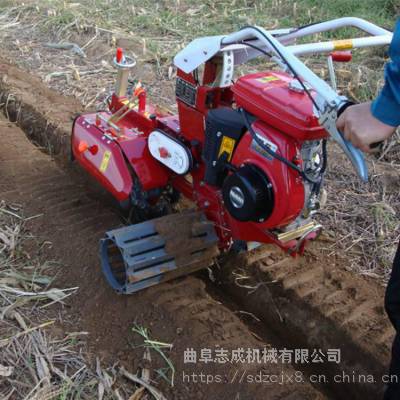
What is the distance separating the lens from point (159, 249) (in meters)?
2.90

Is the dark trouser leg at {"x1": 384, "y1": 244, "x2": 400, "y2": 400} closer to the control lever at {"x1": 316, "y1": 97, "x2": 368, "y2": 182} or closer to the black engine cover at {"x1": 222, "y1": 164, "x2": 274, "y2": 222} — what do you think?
the control lever at {"x1": 316, "y1": 97, "x2": 368, "y2": 182}

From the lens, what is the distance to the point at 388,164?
14.1ft

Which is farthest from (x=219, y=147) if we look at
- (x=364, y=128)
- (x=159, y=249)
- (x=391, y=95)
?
(x=391, y=95)

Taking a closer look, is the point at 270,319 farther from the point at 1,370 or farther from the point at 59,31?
the point at 59,31

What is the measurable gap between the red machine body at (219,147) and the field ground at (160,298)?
Result: 0.39 m

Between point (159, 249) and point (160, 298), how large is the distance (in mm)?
284

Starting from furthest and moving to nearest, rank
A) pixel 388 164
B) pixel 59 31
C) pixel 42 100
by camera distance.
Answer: pixel 59 31, pixel 42 100, pixel 388 164

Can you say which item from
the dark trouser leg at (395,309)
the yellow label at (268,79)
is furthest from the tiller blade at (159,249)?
the dark trouser leg at (395,309)

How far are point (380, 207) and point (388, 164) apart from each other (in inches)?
28.0

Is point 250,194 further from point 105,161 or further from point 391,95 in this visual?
point 105,161

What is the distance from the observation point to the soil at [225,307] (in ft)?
8.79

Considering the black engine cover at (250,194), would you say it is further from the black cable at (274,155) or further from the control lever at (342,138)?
the control lever at (342,138)

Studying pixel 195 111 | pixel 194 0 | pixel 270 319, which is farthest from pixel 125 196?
pixel 194 0

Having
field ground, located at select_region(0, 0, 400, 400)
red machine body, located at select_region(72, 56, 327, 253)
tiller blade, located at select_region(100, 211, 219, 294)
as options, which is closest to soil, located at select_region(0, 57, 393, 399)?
field ground, located at select_region(0, 0, 400, 400)
